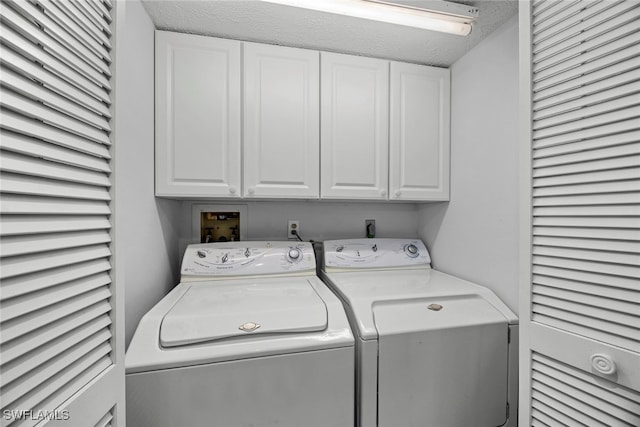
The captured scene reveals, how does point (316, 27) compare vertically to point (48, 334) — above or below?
above

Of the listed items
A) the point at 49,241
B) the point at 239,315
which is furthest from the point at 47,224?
the point at 239,315

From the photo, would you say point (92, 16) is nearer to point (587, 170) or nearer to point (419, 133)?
point (587, 170)

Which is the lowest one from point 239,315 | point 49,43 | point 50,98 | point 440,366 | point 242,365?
point 440,366

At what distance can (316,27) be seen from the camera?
1.44 meters

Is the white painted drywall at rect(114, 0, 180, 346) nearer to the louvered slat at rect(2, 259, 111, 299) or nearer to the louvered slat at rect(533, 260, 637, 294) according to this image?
the louvered slat at rect(2, 259, 111, 299)

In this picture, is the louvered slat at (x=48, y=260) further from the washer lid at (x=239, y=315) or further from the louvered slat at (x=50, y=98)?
the washer lid at (x=239, y=315)

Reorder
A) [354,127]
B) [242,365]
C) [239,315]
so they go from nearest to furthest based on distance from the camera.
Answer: [242,365]
[239,315]
[354,127]

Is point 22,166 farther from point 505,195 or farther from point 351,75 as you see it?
point 505,195

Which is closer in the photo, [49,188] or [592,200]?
[49,188]

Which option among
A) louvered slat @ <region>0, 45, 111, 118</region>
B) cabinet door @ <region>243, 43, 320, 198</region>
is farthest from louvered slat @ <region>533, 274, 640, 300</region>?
louvered slat @ <region>0, 45, 111, 118</region>

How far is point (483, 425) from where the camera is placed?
4.03ft

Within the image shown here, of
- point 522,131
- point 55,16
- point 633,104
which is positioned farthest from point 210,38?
point 633,104

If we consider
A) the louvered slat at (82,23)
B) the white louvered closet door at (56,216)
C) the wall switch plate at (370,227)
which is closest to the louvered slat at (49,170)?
the white louvered closet door at (56,216)

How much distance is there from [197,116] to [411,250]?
1.66 meters
